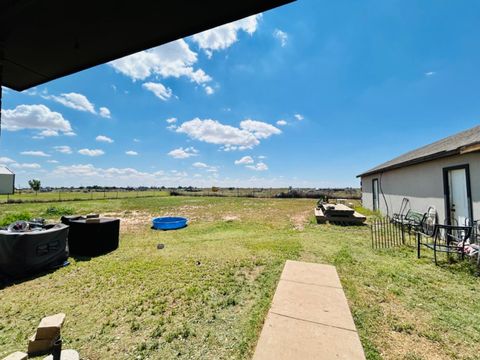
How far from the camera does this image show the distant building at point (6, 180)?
31.3 metres

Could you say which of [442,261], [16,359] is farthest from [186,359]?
[442,261]

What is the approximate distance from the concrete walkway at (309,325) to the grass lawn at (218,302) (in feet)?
0.65

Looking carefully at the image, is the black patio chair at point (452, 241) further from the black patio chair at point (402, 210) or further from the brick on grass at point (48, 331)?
the brick on grass at point (48, 331)

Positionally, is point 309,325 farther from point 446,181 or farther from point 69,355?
point 446,181

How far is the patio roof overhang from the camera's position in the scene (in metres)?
1.24

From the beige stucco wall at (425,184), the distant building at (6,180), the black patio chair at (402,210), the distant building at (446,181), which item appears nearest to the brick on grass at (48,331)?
the distant building at (446,181)

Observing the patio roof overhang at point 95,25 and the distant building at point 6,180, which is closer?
the patio roof overhang at point 95,25

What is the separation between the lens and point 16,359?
192cm

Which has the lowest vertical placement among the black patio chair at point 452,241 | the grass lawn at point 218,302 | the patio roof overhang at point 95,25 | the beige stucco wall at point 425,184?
the grass lawn at point 218,302

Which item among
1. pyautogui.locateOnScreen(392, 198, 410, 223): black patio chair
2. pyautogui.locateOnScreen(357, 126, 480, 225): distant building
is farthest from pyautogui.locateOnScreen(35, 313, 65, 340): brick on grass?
pyautogui.locateOnScreen(392, 198, 410, 223): black patio chair

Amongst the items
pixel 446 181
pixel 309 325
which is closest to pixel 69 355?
pixel 309 325

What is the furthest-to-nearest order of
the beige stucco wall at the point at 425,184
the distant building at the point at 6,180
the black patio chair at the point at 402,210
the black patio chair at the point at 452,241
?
the distant building at the point at 6,180, the black patio chair at the point at 402,210, the beige stucco wall at the point at 425,184, the black patio chair at the point at 452,241

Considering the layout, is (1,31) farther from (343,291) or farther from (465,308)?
(465,308)

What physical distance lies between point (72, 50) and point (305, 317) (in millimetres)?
3472
